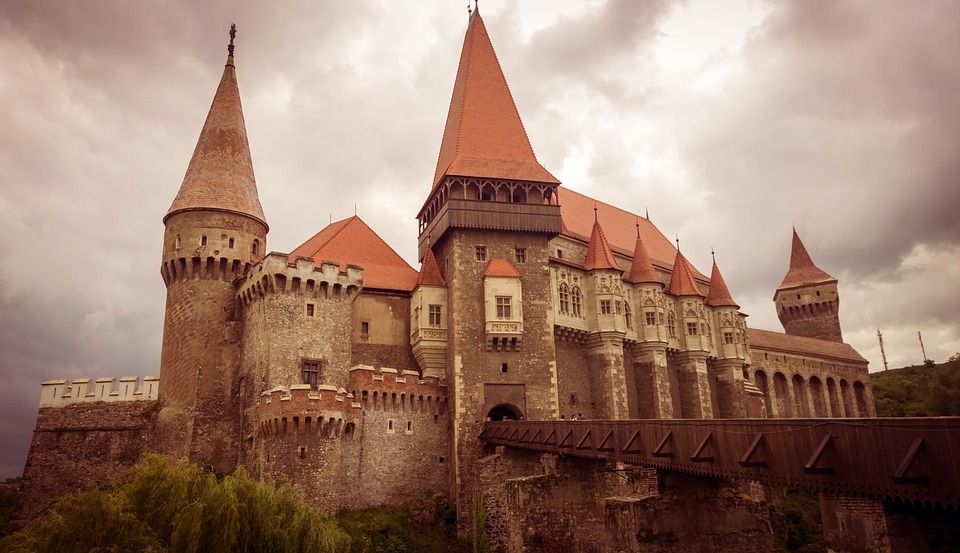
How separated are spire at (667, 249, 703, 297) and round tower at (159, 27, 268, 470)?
79.4 feet

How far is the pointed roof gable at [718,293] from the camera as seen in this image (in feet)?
144

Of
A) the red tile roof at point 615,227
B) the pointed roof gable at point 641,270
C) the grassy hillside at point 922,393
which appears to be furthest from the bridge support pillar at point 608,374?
the grassy hillside at point 922,393

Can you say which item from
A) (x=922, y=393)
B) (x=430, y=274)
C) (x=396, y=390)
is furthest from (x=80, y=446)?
(x=922, y=393)

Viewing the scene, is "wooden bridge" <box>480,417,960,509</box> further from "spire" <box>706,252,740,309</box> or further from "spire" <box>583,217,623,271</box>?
"spire" <box>706,252,740,309</box>

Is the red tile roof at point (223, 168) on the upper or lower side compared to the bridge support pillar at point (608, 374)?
upper

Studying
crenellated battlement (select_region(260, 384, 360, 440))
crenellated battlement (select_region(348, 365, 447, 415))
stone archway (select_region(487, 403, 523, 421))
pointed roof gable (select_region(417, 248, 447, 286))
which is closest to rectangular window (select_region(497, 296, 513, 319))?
pointed roof gable (select_region(417, 248, 447, 286))

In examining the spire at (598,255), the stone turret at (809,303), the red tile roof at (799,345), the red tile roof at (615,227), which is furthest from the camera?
A: the stone turret at (809,303)

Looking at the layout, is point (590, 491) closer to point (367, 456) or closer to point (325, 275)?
point (367, 456)

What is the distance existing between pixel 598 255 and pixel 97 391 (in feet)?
83.0

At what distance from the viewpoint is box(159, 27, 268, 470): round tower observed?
29.2 m

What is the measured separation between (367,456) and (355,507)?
2054mm

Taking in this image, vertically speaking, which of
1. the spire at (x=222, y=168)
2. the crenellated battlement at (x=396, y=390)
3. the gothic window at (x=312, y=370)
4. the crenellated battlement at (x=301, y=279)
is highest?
the spire at (x=222, y=168)

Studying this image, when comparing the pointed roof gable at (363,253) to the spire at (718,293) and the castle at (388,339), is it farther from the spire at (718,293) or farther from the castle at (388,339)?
the spire at (718,293)

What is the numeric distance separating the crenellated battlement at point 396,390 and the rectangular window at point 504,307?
4.26 metres
